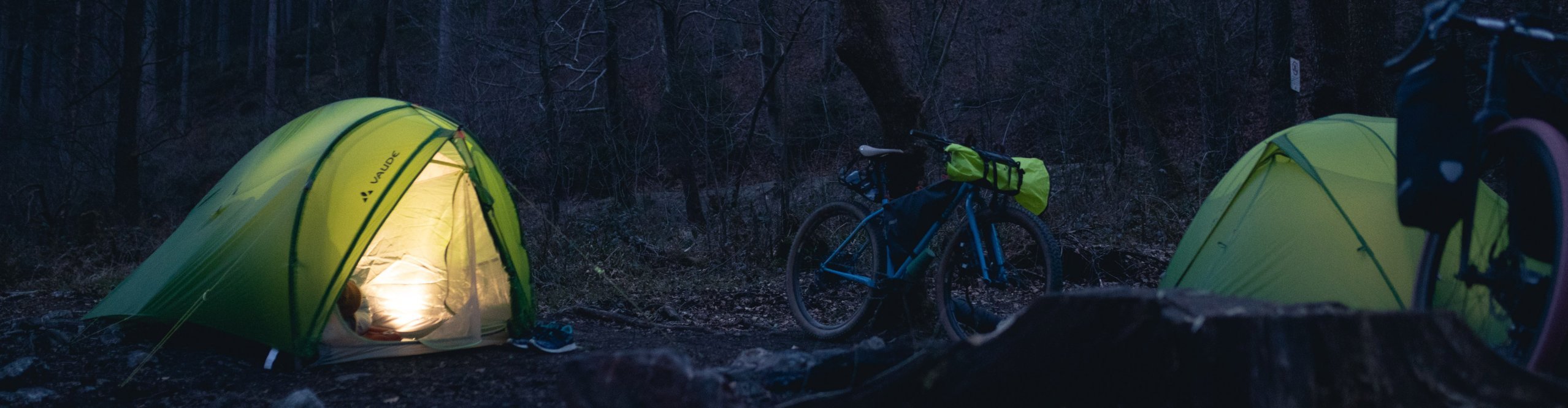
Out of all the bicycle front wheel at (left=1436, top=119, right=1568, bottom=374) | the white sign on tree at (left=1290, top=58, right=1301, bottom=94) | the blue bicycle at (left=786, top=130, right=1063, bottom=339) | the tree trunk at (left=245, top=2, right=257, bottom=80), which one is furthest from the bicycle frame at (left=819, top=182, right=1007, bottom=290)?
the tree trunk at (left=245, top=2, right=257, bottom=80)

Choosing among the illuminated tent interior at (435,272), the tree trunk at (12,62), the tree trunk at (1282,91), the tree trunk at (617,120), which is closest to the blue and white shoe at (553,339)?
the illuminated tent interior at (435,272)

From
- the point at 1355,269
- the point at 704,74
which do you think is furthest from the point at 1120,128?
the point at 1355,269

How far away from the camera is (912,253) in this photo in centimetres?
448

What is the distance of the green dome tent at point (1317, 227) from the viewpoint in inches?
127

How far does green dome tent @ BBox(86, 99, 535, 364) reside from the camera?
172 inches

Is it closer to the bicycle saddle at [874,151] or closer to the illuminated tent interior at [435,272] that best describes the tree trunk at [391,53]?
the illuminated tent interior at [435,272]

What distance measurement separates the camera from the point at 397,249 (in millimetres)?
5402

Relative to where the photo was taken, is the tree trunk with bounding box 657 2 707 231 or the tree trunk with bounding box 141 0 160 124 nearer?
the tree trunk with bounding box 657 2 707 231

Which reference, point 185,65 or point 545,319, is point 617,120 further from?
point 185,65

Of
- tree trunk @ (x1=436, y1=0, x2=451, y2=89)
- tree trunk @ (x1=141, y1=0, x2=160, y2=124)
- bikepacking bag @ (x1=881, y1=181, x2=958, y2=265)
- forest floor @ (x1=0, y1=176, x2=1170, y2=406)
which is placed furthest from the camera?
tree trunk @ (x1=141, y1=0, x2=160, y2=124)

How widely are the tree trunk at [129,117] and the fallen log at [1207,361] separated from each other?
11.6m

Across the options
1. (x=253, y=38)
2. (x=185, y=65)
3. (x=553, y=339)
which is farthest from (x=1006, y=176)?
(x=253, y=38)

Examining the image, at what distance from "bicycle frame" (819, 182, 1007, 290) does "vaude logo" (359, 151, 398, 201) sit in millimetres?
2338

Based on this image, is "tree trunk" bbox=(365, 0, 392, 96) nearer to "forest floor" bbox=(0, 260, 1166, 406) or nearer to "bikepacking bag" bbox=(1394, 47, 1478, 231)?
"forest floor" bbox=(0, 260, 1166, 406)
